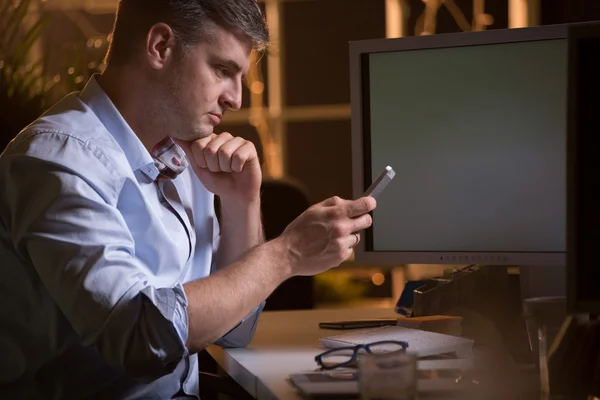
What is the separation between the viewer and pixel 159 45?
1502 mm

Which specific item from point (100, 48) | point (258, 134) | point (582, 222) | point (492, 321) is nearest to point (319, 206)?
point (492, 321)

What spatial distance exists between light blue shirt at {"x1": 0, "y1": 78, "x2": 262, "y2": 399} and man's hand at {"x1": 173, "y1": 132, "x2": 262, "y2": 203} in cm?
15

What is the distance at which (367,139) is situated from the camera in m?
1.71

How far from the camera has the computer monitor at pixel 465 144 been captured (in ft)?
5.22

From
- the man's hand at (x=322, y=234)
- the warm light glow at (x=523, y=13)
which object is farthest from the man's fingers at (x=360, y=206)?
the warm light glow at (x=523, y=13)

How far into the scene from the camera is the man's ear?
1493 mm

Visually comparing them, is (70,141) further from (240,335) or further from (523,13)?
(523,13)

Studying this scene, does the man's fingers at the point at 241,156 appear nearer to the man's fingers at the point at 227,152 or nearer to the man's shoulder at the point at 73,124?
the man's fingers at the point at 227,152

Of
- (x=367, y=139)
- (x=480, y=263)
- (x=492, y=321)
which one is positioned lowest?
(x=492, y=321)

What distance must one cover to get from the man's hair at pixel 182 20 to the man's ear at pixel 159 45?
0.04 ft

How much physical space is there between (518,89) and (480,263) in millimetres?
335

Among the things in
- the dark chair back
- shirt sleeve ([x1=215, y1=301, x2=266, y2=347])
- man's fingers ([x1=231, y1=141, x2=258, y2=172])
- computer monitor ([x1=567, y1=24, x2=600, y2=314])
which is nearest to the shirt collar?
man's fingers ([x1=231, y1=141, x2=258, y2=172])

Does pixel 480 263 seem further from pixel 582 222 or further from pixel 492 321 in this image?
pixel 582 222

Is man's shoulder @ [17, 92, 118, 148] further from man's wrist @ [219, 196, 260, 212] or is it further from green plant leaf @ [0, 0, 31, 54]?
green plant leaf @ [0, 0, 31, 54]
